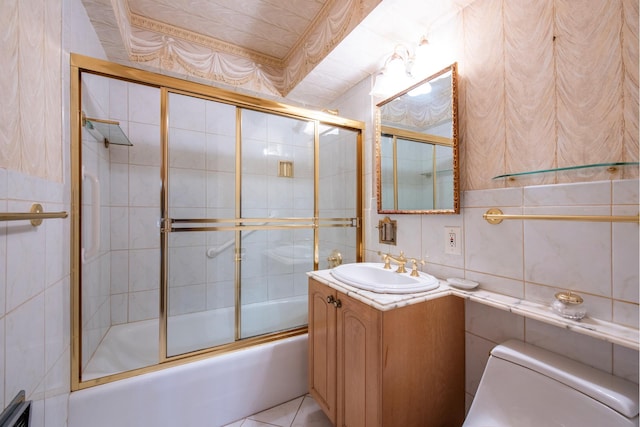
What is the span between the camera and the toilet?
Answer: 69 centimetres

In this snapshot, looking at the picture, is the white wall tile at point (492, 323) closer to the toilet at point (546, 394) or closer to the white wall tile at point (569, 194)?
the toilet at point (546, 394)

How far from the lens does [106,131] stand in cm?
161

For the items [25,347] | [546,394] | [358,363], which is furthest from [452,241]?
[25,347]

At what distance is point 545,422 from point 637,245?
0.62 meters

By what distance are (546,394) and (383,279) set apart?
776 millimetres

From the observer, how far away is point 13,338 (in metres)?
0.72

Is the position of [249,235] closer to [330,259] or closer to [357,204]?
[330,259]

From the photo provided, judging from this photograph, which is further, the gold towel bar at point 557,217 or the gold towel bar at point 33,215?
the gold towel bar at point 557,217

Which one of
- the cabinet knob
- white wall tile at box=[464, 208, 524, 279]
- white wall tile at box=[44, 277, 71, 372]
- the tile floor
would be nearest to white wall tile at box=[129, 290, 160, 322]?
white wall tile at box=[44, 277, 71, 372]

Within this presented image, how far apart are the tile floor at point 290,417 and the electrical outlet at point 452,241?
1.18 meters

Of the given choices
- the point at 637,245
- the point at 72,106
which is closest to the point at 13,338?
the point at 72,106

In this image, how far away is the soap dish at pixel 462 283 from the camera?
114 centimetres

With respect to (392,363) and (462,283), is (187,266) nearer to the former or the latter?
(392,363)

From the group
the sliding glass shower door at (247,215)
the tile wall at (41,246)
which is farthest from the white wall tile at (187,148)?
the tile wall at (41,246)
